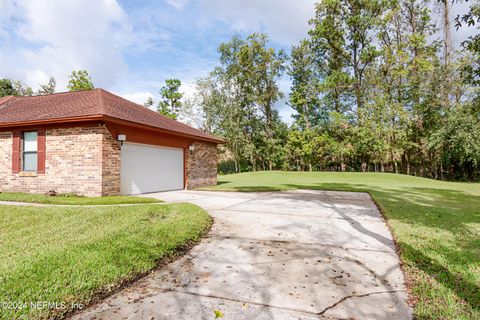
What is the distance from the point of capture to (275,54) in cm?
3219

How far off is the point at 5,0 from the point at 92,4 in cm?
303

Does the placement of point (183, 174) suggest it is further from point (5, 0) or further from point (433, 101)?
point (433, 101)

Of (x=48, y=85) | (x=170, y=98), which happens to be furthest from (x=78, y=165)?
(x=48, y=85)

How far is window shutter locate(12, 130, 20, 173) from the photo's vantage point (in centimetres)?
973

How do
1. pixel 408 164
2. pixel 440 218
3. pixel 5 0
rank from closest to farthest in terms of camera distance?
pixel 440 218
pixel 5 0
pixel 408 164

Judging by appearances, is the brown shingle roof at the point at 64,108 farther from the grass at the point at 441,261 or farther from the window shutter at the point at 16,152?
the grass at the point at 441,261

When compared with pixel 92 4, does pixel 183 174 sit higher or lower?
lower

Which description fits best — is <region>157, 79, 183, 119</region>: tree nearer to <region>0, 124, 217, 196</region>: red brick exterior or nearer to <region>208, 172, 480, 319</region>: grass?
Result: <region>0, 124, 217, 196</region>: red brick exterior

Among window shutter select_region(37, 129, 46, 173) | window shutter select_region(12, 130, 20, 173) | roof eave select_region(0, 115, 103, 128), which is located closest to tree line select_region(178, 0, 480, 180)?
roof eave select_region(0, 115, 103, 128)

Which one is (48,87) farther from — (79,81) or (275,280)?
(275,280)

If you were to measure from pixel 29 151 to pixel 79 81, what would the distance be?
2407 cm

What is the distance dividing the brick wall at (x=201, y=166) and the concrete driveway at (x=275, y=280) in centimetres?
854

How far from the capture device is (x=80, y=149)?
897cm

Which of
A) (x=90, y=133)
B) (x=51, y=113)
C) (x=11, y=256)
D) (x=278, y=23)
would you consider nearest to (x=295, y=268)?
(x=11, y=256)
